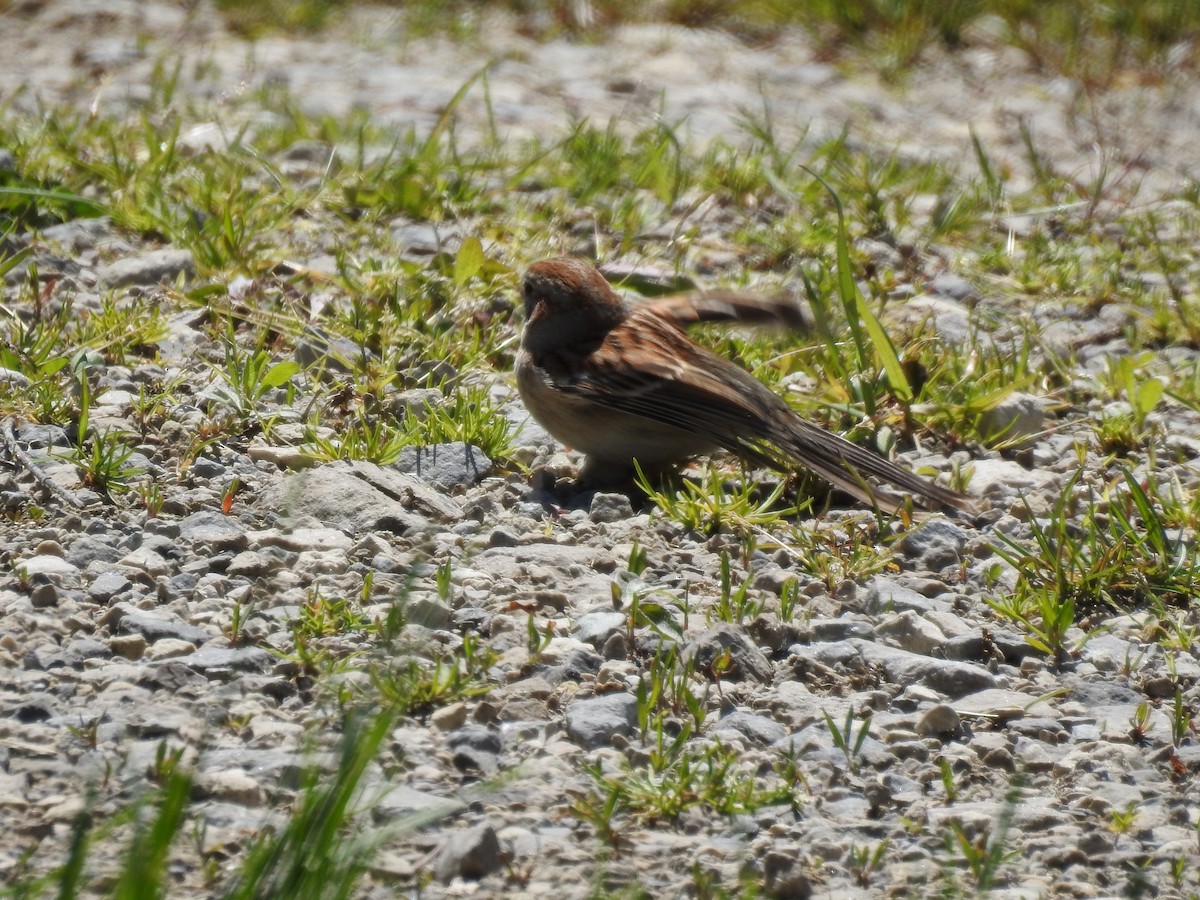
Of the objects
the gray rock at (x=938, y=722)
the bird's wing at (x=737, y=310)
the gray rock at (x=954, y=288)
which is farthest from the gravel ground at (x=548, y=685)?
the gray rock at (x=954, y=288)

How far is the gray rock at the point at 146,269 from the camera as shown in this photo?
6434mm

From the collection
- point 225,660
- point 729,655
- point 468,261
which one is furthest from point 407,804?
point 468,261

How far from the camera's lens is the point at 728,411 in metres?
5.42

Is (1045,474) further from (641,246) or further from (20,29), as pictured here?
(20,29)

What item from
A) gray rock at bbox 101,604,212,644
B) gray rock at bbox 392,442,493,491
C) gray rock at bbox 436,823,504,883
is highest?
gray rock at bbox 392,442,493,491

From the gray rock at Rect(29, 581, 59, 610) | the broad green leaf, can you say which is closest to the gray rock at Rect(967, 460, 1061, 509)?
the broad green leaf

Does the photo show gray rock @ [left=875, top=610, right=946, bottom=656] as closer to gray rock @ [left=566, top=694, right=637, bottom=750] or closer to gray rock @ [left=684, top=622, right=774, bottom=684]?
gray rock @ [left=684, top=622, right=774, bottom=684]

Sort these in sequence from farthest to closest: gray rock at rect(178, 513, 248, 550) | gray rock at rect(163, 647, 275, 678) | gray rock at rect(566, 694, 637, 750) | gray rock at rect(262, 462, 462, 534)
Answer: gray rock at rect(262, 462, 462, 534)
gray rock at rect(178, 513, 248, 550)
gray rock at rect(163, 647, 275, 678)
gray rock at rect(566, 694, 637, 750)

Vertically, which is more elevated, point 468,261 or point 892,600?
point 468,261

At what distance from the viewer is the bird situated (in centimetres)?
539

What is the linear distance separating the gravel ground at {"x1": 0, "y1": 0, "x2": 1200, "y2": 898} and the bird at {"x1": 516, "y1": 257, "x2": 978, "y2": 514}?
198 mm

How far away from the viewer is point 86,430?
5.10m

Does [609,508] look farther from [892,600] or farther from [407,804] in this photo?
[407,804]

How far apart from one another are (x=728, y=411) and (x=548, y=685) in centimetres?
167
